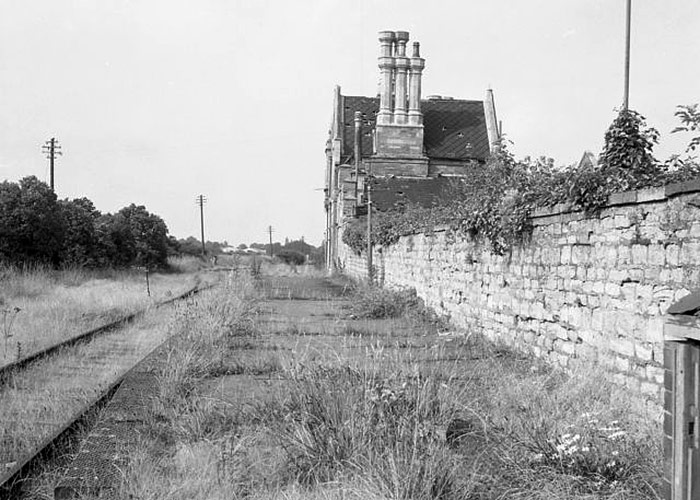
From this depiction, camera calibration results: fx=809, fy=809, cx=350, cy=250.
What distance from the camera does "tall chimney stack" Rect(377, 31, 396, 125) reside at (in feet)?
146

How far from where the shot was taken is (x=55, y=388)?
920cm

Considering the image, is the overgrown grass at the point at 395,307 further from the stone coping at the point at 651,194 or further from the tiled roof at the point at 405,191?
the tiled roof at the point at 405,191

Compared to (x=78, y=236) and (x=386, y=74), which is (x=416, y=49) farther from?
(x=78, y=236)

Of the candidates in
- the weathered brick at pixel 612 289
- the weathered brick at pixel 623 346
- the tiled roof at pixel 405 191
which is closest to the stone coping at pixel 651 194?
the weathered brick at pixel 612 289

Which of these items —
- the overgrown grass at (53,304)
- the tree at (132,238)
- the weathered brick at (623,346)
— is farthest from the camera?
the tree at (132,238)

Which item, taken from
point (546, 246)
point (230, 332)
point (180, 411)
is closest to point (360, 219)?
point (230, 332)

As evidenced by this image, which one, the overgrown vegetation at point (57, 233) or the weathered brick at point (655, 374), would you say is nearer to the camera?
the weathered brick at point (655, 374)

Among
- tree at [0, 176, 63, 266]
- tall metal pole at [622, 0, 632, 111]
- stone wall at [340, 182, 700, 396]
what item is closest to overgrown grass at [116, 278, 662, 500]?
stone wall at [340, 182, 700, 396]

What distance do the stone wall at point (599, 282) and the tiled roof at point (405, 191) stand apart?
68.5 ft

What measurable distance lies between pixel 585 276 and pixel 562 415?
2.45m

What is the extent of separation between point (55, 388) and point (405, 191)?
85.7 ft

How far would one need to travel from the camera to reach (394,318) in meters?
16.0

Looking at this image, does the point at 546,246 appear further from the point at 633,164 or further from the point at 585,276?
the point at 633,164

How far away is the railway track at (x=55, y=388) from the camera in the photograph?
628 centimetres
